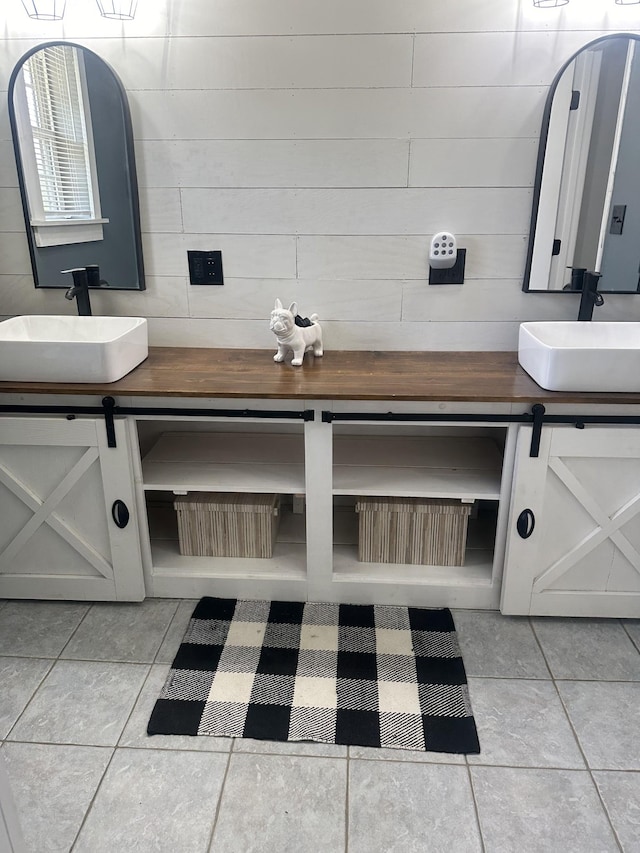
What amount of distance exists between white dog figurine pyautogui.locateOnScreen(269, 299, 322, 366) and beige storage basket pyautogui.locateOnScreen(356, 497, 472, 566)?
561 mm

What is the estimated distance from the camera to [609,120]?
78.6 inches

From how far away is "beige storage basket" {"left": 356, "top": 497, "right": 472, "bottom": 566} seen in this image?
2.09 m

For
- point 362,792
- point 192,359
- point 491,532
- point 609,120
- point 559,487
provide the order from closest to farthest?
point 362,792 < point 559,487 < point 609,120 < point 192,359 < point 491,532

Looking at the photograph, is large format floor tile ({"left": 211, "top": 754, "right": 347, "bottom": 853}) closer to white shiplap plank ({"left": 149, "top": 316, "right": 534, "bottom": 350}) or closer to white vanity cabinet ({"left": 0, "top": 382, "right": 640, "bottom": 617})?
white vanity cabinet ({"left": 0, "top": 382, "right": 640, "bottom": 617})

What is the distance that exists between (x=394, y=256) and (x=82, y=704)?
174 cm

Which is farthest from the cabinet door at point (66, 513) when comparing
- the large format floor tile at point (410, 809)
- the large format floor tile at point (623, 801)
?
the large format floor tile at point (623, 801)

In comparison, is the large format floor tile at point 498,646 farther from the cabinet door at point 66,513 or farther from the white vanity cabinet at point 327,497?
the cabinet door at point 66,513

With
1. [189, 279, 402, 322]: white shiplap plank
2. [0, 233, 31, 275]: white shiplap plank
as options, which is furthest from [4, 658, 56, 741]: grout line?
[0, 233, 31, 275]: white shiplap plank

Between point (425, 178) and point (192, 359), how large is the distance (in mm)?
1019

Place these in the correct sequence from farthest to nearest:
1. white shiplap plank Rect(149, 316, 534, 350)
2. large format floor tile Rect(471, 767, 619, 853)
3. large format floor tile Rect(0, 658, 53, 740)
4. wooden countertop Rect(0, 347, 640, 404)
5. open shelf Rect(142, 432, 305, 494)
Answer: white shiplap plank Rect(149, 316, 534, 350), open shelf Rect(142, 432, 305, 494), wooden countertop Rect(0, 347, 640, 404), large format floor tile Rect(0, 658, 53, 740), large format floor tile Rect(471, 767, 619, 853)

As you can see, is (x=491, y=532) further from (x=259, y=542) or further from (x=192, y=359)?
(x=192, y=359)

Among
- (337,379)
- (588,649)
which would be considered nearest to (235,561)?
(337,379)

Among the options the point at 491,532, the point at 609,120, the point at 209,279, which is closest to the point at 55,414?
the point at 209,279

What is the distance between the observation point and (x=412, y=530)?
2.12 metres
